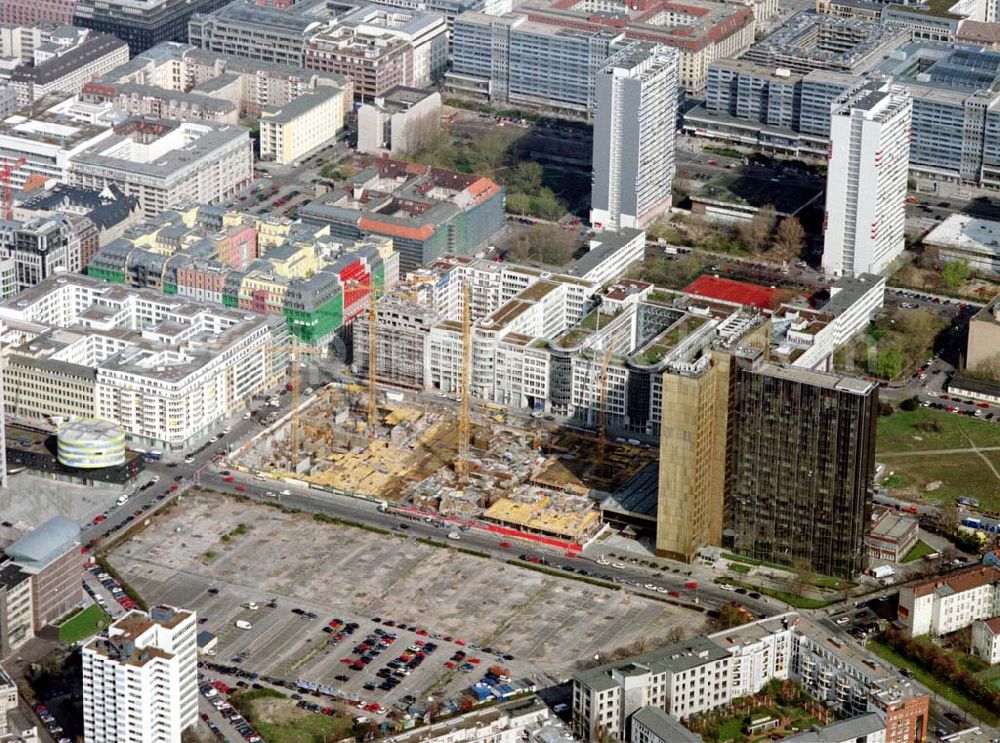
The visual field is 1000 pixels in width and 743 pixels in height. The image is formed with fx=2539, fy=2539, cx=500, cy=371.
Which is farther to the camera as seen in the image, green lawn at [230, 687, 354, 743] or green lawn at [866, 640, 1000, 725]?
green lawn at [866, 640, 1000, 725]

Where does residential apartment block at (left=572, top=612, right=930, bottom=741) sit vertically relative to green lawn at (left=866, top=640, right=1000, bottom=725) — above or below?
above

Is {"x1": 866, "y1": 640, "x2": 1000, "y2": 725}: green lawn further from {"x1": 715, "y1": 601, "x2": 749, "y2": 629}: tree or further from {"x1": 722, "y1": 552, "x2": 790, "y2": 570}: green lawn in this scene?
{"x1": 722, "y1": 552, "x2": 790, "y2": 570}: green lawn

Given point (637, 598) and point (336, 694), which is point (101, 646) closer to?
point (336, 694)

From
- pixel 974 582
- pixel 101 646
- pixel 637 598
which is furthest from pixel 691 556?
A: pixel 101 646

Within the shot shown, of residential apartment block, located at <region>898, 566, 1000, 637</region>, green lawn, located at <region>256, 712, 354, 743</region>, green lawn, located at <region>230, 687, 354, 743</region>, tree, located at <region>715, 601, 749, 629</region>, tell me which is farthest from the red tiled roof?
green lawn, located at <region>230, 687, 354, 743</region>

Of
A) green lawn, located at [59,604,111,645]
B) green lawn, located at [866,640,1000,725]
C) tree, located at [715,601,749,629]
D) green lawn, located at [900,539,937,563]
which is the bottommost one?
green lawn, located at [866,640,1000,725]

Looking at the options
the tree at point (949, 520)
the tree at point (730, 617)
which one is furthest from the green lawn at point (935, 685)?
the tree at point (949, 520)
